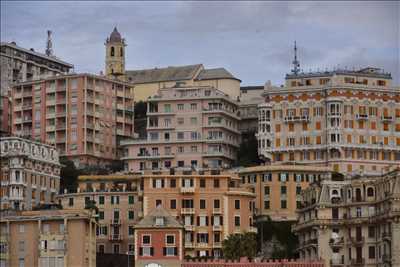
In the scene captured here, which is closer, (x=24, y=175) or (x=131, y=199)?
(x=131, y=199)

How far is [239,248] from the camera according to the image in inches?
5335

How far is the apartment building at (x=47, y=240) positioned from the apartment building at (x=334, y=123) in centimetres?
4467

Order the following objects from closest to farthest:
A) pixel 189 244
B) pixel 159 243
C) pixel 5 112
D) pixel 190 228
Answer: pixel 159 243 → pixel 189 244 → pixel 190 228 → pixel 5 112

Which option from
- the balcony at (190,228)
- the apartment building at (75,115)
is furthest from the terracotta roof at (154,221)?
the apartment building at (75,115)

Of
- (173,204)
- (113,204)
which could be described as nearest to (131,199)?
(113,204)

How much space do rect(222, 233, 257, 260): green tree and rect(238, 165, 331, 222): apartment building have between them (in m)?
17.8

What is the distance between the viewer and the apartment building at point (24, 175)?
157875 millimetres

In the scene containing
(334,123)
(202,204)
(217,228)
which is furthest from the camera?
(334,123)

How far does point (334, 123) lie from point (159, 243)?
156ft

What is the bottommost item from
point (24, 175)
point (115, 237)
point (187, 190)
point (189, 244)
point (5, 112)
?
point (189, 244)

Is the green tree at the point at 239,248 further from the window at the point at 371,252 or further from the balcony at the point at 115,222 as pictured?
the balcony at the point at 115,222

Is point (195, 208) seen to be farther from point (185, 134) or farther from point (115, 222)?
point (185, 134)

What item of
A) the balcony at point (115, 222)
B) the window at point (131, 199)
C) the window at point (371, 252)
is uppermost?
the window at point (131, 199)

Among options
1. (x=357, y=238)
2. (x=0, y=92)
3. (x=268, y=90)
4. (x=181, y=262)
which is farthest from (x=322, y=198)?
(x=0, y=92)
